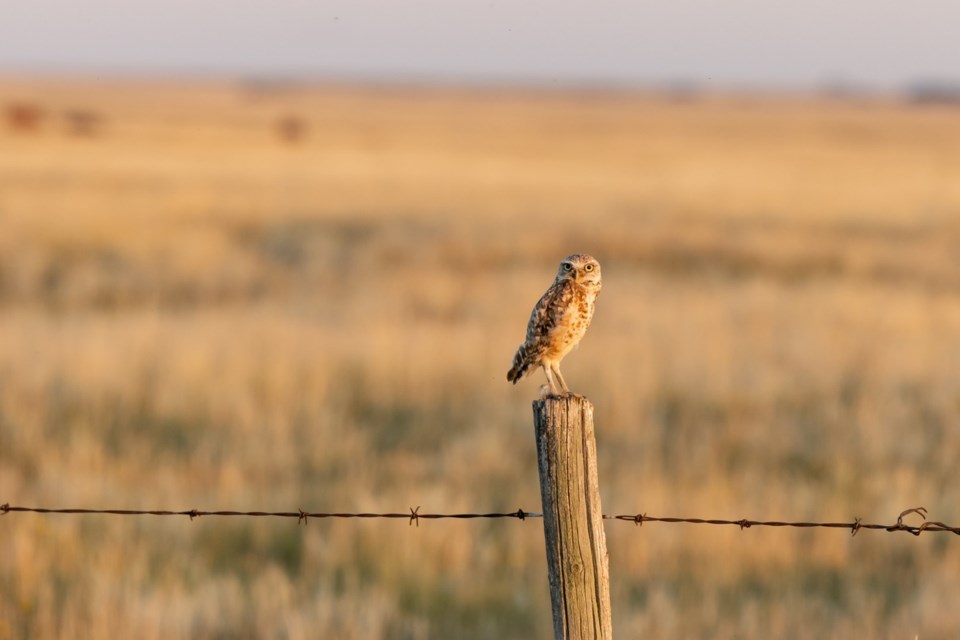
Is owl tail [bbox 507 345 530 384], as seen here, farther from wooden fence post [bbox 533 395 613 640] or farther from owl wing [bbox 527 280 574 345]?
wooden fence post [bbox 533 395 613 640]

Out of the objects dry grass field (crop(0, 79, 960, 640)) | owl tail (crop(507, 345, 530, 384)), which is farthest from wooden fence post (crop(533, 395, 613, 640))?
dry grass field (crop(0, 79, 960, 640))

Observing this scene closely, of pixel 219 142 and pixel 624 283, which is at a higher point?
pixel 219 142

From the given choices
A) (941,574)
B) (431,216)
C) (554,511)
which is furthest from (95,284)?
(554,511)

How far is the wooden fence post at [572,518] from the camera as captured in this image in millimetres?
2887

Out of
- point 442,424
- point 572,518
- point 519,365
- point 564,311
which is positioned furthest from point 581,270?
point 442,424

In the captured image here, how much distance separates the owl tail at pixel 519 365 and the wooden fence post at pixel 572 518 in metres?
0.76

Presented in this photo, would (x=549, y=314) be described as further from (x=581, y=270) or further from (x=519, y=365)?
(x=519, y=365)

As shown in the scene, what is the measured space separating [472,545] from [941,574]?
2252 mm

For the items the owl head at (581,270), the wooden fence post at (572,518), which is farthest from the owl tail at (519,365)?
the wooden fence post at (572,518)

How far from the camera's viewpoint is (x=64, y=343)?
10359mm

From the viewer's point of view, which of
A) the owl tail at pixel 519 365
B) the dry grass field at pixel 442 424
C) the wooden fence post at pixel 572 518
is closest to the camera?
the wooden fence post at pixel 572 518

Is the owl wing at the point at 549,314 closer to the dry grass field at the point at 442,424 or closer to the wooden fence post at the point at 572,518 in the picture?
the wooden fence post at the point at 572,518

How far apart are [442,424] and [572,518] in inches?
238

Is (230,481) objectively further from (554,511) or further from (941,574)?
(554,511)
